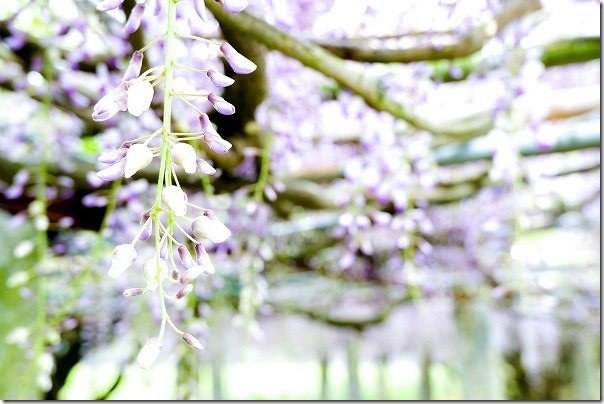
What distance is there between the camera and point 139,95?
0.35 metres

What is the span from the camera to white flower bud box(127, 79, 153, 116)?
0.34 metres

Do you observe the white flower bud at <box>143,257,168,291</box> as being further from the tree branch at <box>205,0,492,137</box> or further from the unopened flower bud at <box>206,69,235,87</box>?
the tree branch at <box>205,0,492,137</box>

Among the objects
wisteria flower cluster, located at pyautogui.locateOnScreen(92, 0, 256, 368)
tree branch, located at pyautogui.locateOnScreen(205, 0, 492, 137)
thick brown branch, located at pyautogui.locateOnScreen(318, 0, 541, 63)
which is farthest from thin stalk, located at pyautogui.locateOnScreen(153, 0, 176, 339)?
thick brown branch, located at pyautogui.locateOnScreen(318, 0, 541, 63)

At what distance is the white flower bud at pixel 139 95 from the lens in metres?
0.34

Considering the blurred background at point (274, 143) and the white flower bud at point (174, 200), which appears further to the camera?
the blurred background at point (274, 143)

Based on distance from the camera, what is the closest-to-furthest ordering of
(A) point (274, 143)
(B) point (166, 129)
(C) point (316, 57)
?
(B) point (166, 129)
(C) point (316, 57)
(A) point (274, 143)

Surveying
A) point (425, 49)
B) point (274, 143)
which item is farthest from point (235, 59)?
point (274, 143)

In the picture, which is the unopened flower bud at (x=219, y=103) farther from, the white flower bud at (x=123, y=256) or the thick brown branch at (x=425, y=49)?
the thick brown branch at (x=425, y=49)

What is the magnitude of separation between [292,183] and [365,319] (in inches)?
76.7

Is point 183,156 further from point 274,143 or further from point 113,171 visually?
point 274,143

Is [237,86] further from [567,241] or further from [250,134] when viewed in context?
[567,241]

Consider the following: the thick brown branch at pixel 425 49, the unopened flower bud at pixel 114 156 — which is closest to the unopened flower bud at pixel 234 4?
the unopened flower bud at pixel 114 156

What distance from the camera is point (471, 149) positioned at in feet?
5.27

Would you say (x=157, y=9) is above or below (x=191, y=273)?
above
